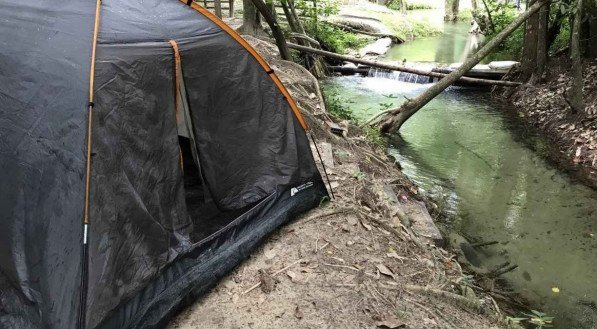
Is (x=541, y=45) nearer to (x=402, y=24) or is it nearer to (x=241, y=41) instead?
(x=241, y=41)

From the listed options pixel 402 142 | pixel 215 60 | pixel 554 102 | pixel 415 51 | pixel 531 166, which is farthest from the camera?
pixel 415 51

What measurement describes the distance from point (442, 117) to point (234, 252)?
864cm

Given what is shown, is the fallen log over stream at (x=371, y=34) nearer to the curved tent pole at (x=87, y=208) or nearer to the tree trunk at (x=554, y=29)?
the tree trunk at (x=554, y=29)

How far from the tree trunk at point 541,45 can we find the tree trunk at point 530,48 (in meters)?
0.24

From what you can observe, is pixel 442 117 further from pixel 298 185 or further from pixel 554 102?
pixel 298 185

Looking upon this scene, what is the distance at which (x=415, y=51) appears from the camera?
19812 millimetres

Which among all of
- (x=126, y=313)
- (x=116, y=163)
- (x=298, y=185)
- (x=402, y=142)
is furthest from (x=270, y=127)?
(x=402, y=142)

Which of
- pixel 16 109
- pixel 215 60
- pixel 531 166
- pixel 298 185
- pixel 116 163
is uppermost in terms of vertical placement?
pixel 215 60

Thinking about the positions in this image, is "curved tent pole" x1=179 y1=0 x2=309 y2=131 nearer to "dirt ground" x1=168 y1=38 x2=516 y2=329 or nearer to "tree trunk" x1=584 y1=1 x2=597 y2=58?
"dirt ground" x1=168 y1=38 x2=516 y2=329

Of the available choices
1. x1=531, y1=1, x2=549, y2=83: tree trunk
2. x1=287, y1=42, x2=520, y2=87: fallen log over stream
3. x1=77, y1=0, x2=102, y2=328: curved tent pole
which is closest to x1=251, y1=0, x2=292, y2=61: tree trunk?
x1=287, y1=42, x2=520, y2=87: fallen log over stream

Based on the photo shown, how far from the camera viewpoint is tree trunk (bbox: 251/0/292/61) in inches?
304

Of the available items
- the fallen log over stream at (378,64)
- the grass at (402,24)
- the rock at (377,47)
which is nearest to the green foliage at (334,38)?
the rock at (377,47)

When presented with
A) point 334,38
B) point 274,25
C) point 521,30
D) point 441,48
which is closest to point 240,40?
point 274,25

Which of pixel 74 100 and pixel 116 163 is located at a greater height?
pixel 74 100
